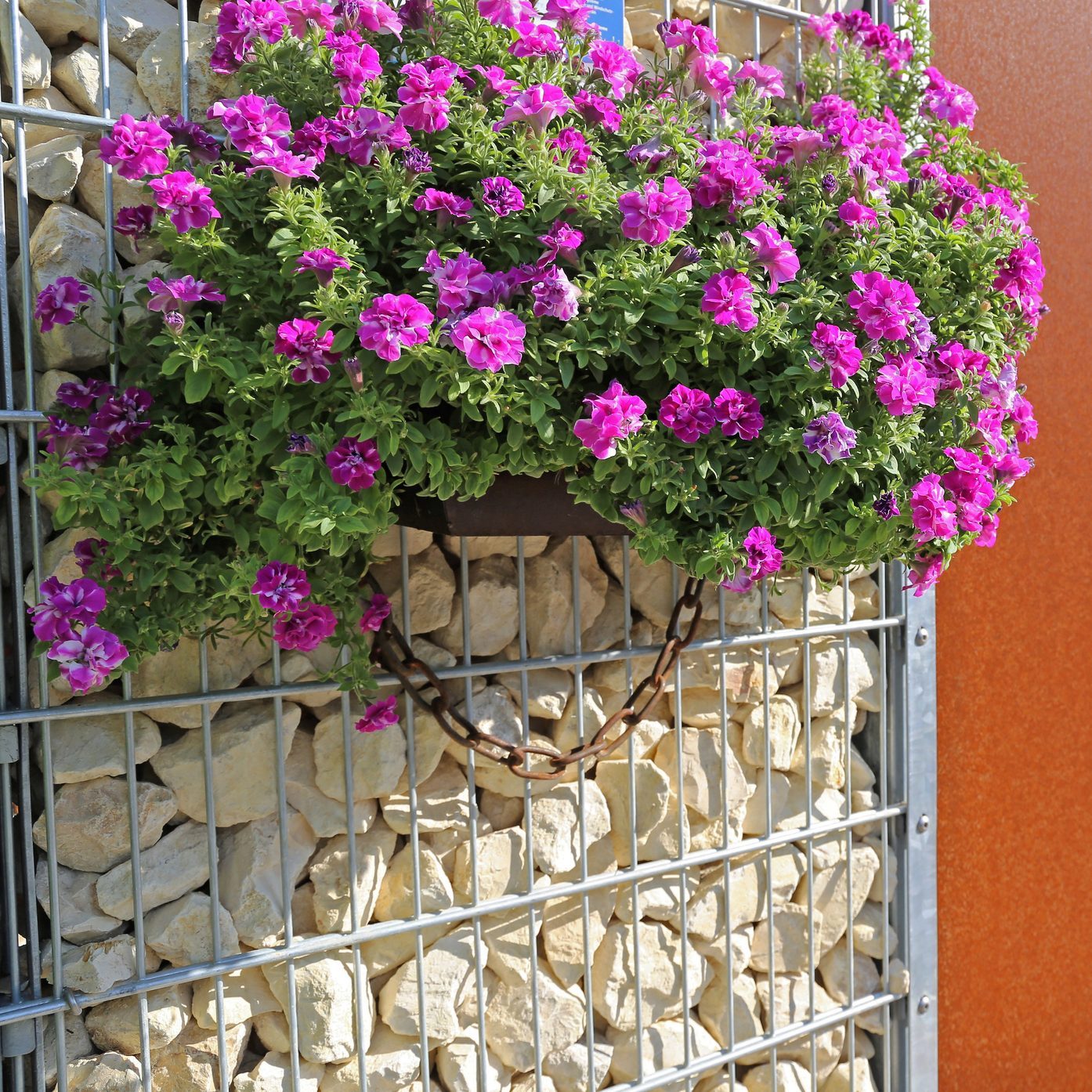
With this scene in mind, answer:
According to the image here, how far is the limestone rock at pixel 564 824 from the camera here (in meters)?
1.68

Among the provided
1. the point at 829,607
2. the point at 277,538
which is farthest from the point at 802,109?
the point at 277,538

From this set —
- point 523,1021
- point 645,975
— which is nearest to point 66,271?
point 523,1021

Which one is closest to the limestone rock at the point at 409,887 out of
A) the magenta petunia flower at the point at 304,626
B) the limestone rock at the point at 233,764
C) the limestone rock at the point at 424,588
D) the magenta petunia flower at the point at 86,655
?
the limestone rock at the point at 233,764

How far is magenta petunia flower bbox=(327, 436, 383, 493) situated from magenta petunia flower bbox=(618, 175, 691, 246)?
0.38 m

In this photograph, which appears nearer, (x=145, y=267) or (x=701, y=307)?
(x=701, y=307)

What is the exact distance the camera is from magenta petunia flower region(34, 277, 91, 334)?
4.07ft

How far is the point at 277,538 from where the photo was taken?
4.00ft

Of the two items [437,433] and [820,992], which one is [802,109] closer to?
[437,433]

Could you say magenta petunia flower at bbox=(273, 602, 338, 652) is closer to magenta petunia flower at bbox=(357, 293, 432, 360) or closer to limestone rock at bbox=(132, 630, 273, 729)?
limestone rock at bbox=(132, 630, 273, 729)

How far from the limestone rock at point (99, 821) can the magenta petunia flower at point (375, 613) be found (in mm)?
348

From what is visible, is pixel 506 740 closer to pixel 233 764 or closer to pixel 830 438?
pixel 233 764

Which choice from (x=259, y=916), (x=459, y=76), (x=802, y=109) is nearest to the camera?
(x=459, y=76)

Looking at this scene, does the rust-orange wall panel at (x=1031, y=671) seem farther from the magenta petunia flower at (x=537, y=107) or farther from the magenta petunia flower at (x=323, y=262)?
the magenta petunia flower at (x=323, y=262)

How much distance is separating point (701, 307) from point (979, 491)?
437 mm
